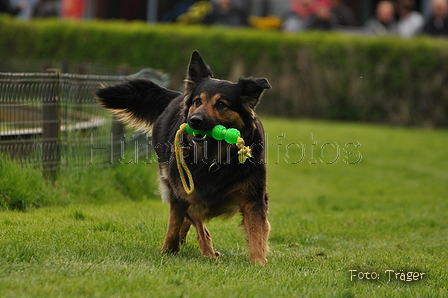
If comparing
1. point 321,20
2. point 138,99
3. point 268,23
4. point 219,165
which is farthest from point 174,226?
point 268,23

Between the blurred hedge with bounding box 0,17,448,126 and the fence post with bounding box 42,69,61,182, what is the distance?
35.3 feet

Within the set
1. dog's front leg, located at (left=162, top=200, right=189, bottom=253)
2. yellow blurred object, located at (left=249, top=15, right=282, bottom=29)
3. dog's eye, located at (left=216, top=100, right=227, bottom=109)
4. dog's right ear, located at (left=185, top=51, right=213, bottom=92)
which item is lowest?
dog's front leg, located at (left=162, top=200, right=189, bottom=253)

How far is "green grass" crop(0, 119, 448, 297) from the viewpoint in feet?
14.3

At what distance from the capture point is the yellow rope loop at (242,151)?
5238mm

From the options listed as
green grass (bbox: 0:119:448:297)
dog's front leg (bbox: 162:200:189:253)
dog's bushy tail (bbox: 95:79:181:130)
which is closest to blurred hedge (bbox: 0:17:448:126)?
green grass (bbox: 0:119:448:297)

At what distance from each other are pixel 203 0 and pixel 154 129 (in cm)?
1668

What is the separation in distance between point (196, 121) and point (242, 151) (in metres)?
0.45

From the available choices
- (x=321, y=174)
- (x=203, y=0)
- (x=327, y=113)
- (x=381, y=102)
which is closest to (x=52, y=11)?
(x=203, y=0)

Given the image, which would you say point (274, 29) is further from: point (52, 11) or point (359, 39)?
point (52, 11)

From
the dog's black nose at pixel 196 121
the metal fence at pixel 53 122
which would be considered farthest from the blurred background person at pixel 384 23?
the dog's black nose at pixel 196 121

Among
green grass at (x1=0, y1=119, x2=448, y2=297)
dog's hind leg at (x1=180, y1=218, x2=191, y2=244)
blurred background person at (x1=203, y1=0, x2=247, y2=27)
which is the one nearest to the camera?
green grass at (x1=0, y1=119, x2=448, y2=297)

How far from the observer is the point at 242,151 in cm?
526

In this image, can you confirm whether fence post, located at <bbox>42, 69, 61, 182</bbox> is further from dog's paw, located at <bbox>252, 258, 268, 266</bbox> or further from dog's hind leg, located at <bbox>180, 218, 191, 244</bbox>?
dog's paw, located at <bbox>252, 258, 268, 266</bbox>

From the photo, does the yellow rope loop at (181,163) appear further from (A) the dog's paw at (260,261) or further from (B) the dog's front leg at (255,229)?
(A) the dog's paw at (260,261)
